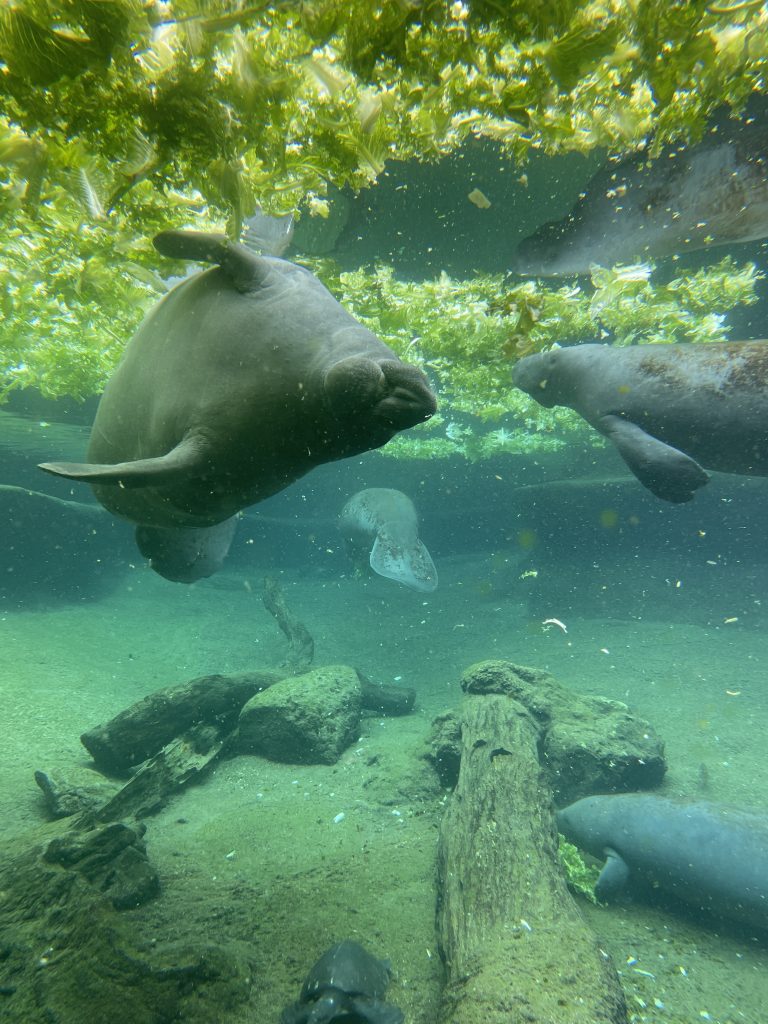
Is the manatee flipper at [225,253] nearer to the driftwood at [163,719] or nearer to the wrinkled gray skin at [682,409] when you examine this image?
the wrinkled gray skin at [682,409]

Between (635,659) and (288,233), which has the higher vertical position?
(288,233)

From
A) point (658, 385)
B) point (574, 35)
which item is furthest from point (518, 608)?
point (574, 35)

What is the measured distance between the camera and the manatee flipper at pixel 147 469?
2006mm

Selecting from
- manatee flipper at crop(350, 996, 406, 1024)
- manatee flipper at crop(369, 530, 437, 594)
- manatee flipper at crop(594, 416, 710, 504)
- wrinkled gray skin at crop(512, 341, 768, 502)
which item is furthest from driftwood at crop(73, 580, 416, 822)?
wrinkled gray skin at crop(512, 341, 768, 502)

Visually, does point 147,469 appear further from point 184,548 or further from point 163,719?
point 163,719

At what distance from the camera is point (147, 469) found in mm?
2125

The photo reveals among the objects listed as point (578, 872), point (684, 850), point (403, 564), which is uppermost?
point (403, 564)

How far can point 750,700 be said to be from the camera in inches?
386

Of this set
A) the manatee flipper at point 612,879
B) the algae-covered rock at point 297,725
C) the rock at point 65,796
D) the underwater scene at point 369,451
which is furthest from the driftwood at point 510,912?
the rock at point 65,796

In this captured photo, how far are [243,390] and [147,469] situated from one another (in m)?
0.58

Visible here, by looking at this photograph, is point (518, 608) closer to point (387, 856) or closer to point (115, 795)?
point (387, 856)

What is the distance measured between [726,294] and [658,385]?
5.79m

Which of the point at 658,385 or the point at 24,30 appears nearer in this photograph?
the point at 24,30

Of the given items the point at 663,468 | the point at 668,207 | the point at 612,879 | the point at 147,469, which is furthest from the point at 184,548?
the point at 668,207
